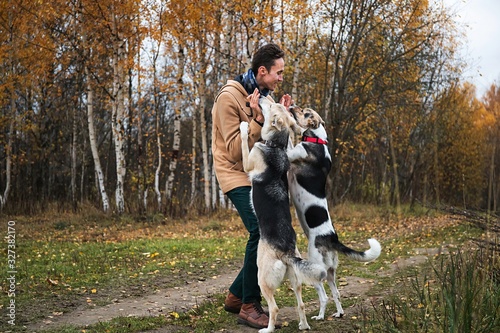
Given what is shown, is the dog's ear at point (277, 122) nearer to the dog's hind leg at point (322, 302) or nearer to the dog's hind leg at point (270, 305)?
the dog's hind leg at point (270, 305)

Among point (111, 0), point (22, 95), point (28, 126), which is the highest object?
point (111, 0)

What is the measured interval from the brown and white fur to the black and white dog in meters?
0.35

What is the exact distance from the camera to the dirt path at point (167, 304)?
5674 millimetres

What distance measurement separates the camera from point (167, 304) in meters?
6.47

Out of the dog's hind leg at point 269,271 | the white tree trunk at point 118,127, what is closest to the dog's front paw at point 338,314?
the dog's hind leg at point 269,271

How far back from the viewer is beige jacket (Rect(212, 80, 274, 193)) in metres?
5.13

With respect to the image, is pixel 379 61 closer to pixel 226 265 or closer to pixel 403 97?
pixel 403 97

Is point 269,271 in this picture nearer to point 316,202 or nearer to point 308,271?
point 308,271


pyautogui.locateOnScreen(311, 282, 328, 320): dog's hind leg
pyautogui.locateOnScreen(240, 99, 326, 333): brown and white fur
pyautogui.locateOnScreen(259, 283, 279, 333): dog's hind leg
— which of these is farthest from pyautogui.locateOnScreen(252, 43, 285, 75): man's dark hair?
pyautogui.locateOnScreen(311, 282, 328, 320): dog's hind leg

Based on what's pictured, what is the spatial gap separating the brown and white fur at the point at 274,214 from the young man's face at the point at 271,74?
0.81ft

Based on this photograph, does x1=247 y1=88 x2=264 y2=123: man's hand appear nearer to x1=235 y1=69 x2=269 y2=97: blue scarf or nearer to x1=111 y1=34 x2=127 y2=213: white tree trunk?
x1=235 y1=69 x2=269 y2=97: blue scarf

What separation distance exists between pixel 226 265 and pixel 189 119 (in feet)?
82.8

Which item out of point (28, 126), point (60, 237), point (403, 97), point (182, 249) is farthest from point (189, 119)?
point (182, 249)

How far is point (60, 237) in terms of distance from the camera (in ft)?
42.9
